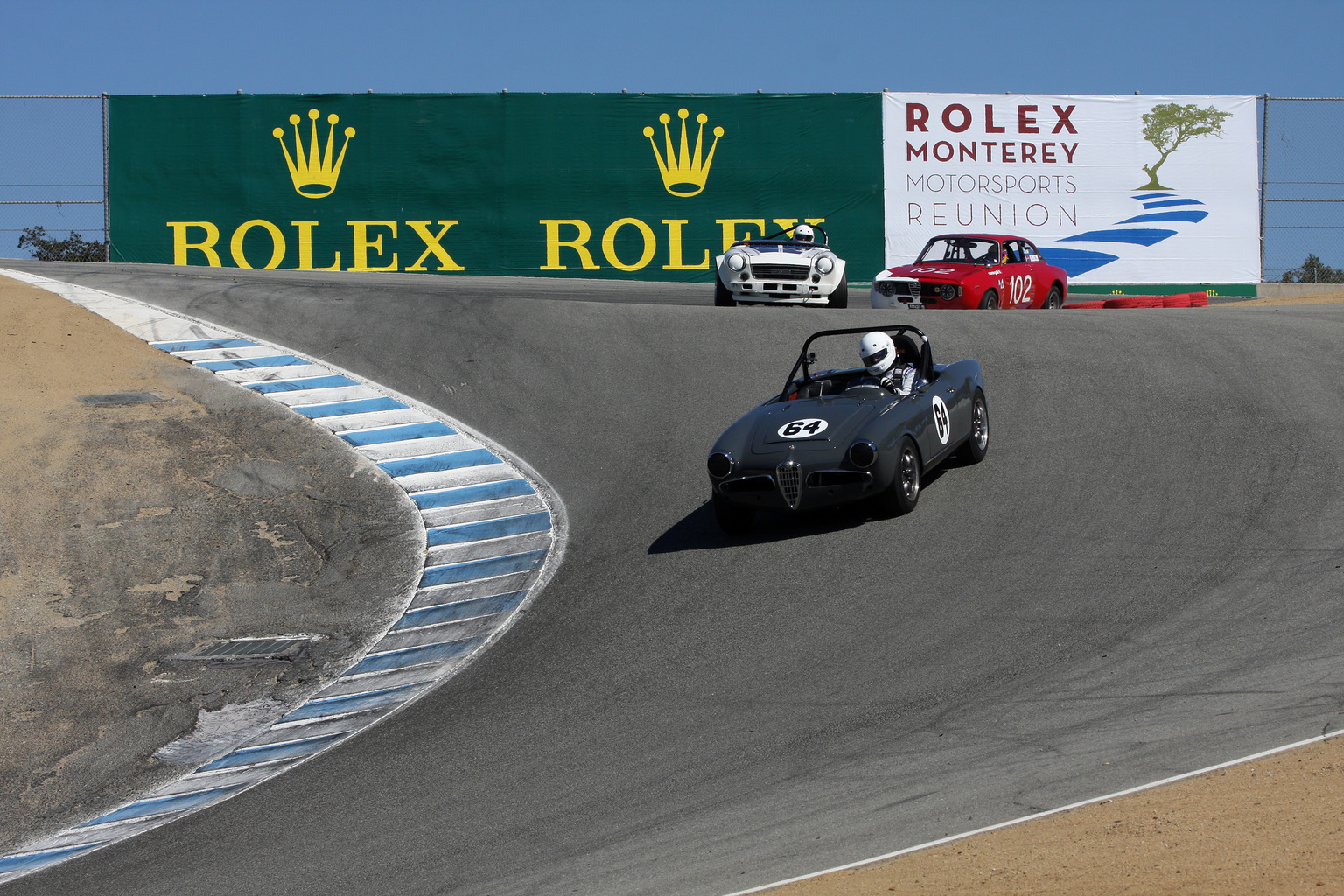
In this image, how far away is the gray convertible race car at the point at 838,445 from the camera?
27.6ft

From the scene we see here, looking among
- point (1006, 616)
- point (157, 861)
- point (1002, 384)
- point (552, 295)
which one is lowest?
point (157, 861)

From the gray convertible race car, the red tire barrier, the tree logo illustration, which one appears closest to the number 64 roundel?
the gray convertible race car

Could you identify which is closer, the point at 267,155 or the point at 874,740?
the point at 874,740

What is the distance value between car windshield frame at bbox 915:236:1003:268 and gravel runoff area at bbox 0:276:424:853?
9.18m

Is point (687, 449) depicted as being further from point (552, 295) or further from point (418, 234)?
point (418, 234)

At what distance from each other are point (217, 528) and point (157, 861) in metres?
4.53

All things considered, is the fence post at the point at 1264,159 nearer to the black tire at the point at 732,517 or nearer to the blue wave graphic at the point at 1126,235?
the blue wave graphic at the point at 1126,235

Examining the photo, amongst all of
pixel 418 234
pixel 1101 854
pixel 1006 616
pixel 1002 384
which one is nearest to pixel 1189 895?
pixel 1101 854

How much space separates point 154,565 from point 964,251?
1161cm

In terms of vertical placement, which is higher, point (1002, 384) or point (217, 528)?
point (1002, 384)

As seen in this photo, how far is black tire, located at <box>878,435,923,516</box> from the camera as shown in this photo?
27.8 feet

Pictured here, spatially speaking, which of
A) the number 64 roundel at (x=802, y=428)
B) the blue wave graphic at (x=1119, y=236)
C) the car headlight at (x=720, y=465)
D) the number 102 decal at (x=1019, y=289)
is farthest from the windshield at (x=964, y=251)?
the car headlight at (x=720, y=465)

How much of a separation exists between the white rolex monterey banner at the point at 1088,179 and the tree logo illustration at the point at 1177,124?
19mm

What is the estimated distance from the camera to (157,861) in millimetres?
5355
